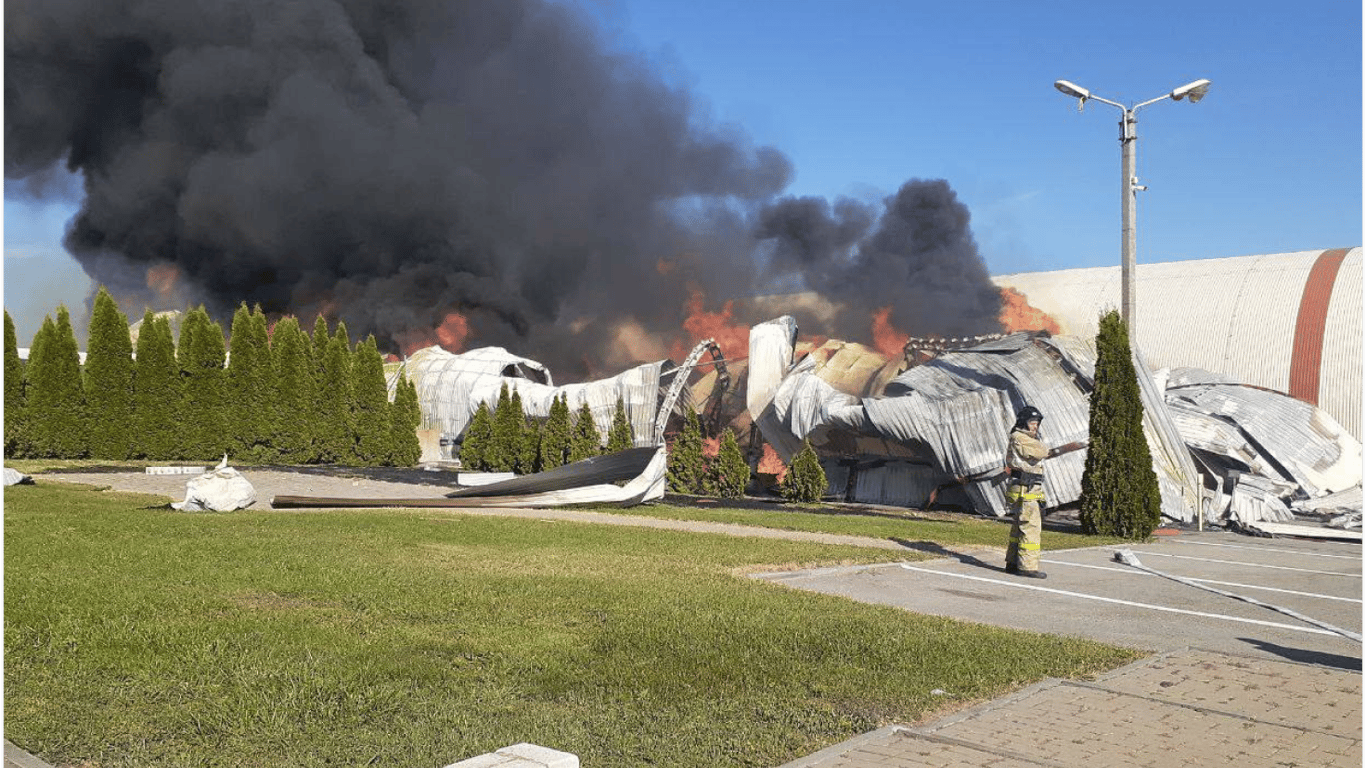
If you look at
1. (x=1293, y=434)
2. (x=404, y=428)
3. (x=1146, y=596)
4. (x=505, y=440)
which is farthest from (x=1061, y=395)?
(x=404, y=428)

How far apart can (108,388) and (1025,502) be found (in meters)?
25.3

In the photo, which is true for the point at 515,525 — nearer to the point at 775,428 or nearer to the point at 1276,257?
the point at 775,428

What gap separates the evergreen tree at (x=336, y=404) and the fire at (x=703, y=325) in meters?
13.9

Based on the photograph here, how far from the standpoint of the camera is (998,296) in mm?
35188

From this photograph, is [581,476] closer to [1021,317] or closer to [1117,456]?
[1117,456]

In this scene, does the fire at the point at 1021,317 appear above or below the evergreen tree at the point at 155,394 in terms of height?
above

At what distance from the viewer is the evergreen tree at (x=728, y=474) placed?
74.0ft

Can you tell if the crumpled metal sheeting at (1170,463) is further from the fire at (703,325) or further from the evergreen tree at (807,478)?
the fire at (703,325)

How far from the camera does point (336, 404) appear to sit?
101ft

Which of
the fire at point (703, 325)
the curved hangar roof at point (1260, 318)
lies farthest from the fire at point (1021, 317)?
the fire at point (703, 325)

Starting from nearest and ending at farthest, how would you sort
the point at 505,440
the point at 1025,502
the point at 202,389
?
1. the point at 1025,502
2. the point at 505,440
3. the point at 202,389

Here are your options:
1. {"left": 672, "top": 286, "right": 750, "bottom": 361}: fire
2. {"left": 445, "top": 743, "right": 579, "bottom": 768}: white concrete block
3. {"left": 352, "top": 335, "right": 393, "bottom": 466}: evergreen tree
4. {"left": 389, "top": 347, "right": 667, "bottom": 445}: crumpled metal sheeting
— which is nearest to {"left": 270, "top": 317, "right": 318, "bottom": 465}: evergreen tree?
{"left": 352, "top": 335, "right": 393, "bottom": 466}: evergreen tree

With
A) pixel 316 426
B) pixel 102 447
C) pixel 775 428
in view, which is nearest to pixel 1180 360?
pixel 775 428

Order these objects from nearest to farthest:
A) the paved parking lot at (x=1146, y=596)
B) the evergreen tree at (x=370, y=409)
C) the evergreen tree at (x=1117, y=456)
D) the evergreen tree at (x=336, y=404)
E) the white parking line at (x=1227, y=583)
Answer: the paved parking lot at (x=1146, y=596)
the white parking line at (x=1227, y=583)
the evergreen tree at (x=1117, y=456)
the evergreen tree at (x=336, y=404)
the evergreen tree at (x=370, y=409)
